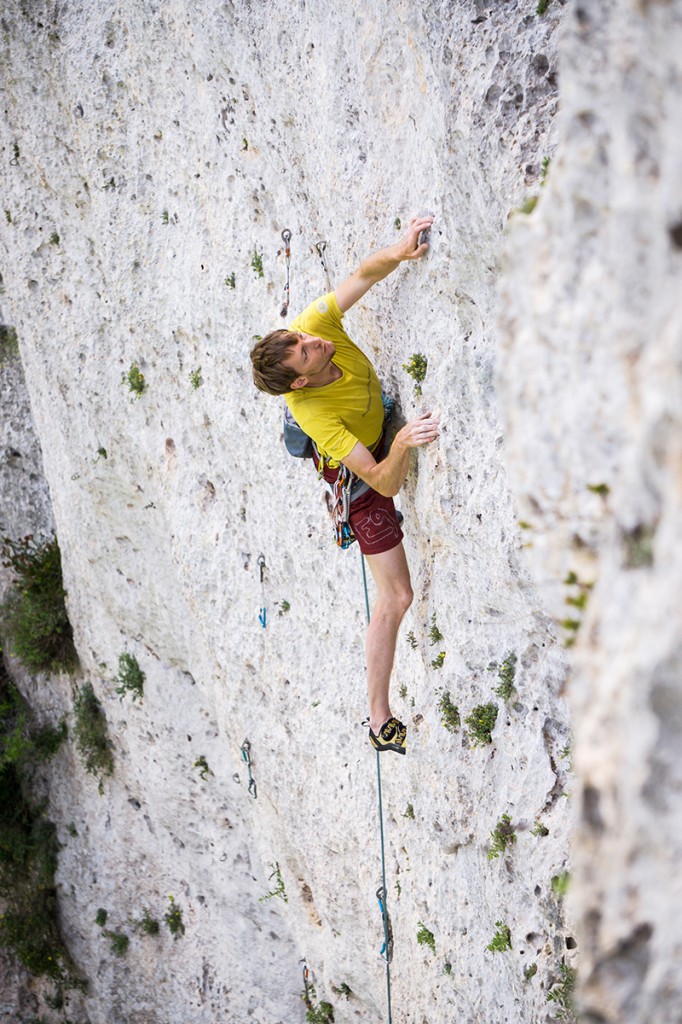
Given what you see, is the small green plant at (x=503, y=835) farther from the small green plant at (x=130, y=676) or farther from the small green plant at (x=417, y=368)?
the small green plant at (x=130, y=676)

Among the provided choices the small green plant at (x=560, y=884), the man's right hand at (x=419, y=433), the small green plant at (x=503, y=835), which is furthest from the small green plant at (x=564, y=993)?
the man's right hand at (x=419, y=433)

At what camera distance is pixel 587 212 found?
204 centimetres

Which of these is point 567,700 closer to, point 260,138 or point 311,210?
point 311,210

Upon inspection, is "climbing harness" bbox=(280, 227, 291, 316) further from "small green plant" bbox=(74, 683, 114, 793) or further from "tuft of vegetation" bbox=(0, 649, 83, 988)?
"tuft of vegetation" bbox=(0, 649, 83, 988)

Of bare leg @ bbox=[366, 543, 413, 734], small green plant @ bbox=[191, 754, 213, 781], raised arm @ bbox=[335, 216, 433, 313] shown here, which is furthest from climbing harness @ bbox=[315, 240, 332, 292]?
small green plant @ bbox=[191, 754, 213, 781]

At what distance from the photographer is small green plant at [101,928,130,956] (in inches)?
438

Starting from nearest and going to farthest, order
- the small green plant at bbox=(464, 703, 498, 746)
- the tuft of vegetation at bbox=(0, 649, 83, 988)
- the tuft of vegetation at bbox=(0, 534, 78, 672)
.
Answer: the small green plant at bbox=(464, 703, 498, 746), the tuft of vegetation at bbox=(0, 534, 78, 672), the tuft of vegetation at bbox=(0, 649, 83, 988)

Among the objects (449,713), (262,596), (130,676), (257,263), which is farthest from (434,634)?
(130,676)

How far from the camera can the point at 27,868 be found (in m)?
11.8

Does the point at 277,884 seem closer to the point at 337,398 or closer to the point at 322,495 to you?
the point at 322,495

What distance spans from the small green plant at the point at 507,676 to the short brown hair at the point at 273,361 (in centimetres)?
199

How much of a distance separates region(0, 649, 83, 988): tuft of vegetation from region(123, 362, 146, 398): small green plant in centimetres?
540

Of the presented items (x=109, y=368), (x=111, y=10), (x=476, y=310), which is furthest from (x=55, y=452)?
(x=476, y=310)

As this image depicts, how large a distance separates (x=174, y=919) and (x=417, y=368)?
8315 millimetres
